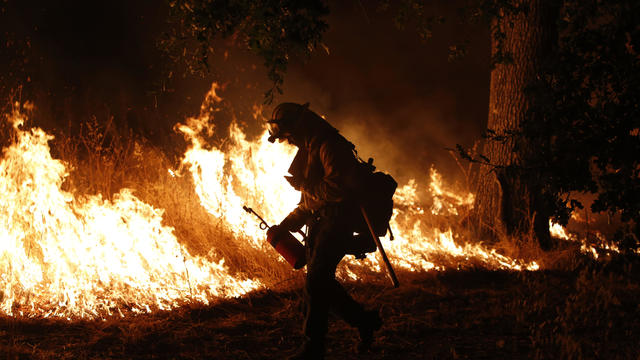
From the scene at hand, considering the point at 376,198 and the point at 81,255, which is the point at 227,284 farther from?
the point at 376,198

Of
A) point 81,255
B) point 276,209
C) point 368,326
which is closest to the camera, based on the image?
point 368,326

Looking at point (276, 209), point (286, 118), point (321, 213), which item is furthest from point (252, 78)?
point (321, 213)

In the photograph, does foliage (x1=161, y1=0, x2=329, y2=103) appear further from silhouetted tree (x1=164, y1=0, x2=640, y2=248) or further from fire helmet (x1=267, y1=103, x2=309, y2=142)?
fire helmet (x1=267, y1=103, x2=309, y2=142)

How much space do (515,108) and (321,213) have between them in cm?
448

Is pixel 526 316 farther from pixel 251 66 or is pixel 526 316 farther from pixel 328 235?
pixel 251 66

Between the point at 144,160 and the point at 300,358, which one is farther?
the point at 144,160

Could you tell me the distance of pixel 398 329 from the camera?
176 inches

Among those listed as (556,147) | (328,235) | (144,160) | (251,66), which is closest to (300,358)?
(328,235)

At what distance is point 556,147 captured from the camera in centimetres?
344

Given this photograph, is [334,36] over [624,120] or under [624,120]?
over

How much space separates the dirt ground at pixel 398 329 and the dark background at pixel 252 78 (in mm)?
5350

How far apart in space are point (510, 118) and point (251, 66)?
6676mm

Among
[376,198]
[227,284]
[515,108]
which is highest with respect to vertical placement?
[515,108]

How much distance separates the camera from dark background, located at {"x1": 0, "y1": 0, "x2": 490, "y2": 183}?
33.3 feet
